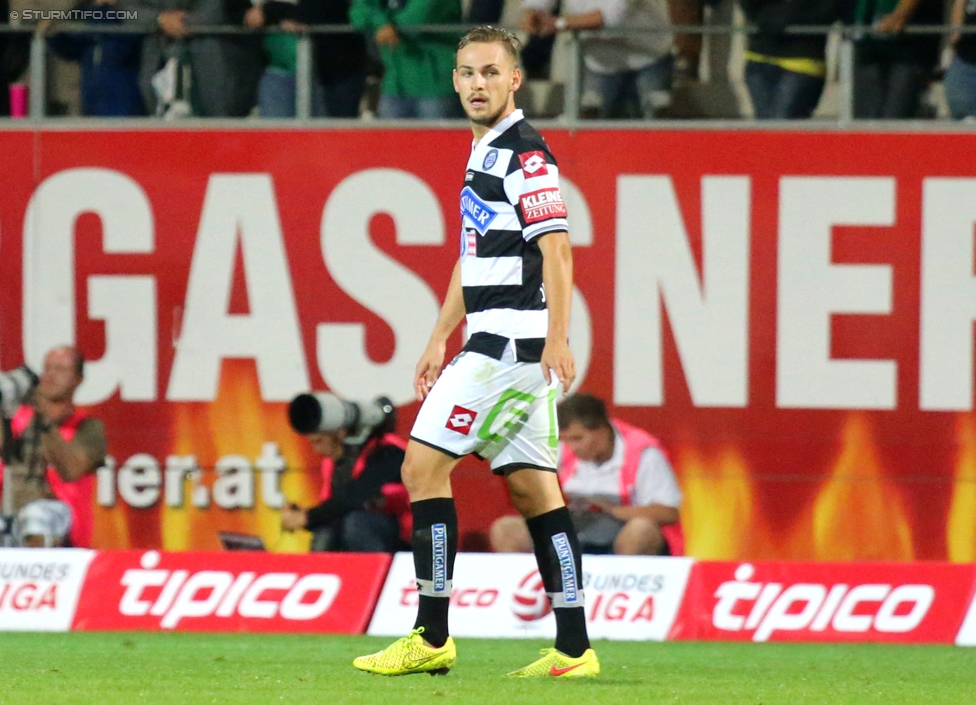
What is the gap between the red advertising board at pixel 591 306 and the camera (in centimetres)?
1007

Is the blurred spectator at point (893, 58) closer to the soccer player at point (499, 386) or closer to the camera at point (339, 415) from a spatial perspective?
the camera at point (339, 415)

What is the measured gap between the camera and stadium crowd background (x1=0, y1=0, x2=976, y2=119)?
9.75m

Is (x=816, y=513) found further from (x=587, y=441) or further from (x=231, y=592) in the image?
(x=231, y=592)

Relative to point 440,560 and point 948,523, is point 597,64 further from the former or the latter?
point 440,560

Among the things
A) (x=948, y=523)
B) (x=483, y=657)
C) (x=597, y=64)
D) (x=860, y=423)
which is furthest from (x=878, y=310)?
(x=483, y=657)

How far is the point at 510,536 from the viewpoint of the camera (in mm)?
9734

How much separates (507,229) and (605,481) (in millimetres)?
4268

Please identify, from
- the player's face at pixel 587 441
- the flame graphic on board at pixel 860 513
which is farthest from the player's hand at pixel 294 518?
the flame graphic on board at pixel 860 513

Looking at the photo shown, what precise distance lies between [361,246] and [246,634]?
9.64ft

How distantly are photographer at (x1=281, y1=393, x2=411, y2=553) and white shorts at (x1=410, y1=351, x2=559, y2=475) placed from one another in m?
3.70

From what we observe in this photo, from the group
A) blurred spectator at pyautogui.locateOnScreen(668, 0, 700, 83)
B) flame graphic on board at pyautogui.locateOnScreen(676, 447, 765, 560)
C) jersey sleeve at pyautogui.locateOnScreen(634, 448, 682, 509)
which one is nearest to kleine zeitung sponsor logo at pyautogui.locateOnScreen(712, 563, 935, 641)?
jersey sleeve at pyautogui.locateOnScreen(634, 448, 682, 509)

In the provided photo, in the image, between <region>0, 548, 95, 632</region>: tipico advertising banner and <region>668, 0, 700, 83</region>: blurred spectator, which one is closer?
<region>0, 548, 95, 632</region>: tipico advertising banner

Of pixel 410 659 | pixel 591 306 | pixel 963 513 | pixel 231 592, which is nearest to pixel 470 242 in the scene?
pixel 410 659

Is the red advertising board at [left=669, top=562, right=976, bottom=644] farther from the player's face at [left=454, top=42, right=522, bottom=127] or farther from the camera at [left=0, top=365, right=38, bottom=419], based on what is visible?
the camera at [left=0, top=365, right=38, bottom=419]
